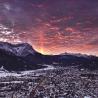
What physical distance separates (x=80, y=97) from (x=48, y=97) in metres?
10.3

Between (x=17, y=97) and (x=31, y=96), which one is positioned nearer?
(x=17, y=97)

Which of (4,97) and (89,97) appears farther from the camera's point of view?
(4,97)

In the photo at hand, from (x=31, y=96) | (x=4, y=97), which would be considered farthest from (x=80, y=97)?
(x=4, y=97)

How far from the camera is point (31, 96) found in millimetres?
101500

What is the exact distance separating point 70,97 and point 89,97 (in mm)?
6941

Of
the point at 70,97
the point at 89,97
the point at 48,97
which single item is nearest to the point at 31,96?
the point at 48,97

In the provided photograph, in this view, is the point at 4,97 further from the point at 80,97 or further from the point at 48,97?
the point at 80,97

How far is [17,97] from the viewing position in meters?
95.2

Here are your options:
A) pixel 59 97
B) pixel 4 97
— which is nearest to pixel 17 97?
pixel 4 97

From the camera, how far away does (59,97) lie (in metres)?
96.3

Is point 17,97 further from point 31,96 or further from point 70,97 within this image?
point 70,97

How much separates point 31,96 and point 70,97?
46.5 ft

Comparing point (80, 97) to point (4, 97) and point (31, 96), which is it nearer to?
point (31, 96)

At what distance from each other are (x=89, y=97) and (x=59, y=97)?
10.3 m
